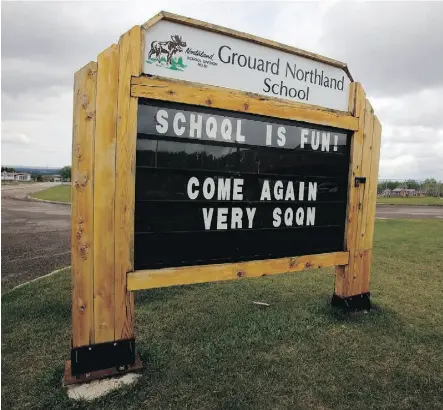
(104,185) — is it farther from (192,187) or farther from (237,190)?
(237,190)

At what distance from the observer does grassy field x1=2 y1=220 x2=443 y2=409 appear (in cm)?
261

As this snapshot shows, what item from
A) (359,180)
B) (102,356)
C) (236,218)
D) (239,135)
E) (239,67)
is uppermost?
(239,67)

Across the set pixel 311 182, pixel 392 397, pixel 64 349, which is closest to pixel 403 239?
pixel 311 182

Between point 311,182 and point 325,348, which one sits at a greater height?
point 311,182

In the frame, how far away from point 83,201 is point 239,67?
1.85m

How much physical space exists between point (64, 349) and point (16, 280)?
2.83m

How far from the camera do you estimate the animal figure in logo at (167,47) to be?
9.32 ft

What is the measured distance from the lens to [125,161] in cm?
276

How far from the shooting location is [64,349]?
3.24 metres

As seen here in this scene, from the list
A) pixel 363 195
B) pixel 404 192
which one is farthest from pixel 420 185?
pixel 363 195

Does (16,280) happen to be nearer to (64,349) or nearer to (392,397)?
(64,349)

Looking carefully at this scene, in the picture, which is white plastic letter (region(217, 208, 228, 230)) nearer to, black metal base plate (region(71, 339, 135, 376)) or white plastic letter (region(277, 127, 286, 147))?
white plastic letter (region(277, 127, 286, 147))

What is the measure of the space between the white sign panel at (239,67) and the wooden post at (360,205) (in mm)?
360

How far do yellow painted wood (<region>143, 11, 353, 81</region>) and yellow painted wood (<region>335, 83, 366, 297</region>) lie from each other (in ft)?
1.21
